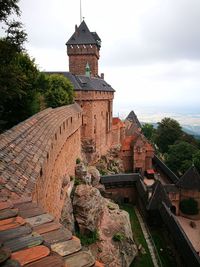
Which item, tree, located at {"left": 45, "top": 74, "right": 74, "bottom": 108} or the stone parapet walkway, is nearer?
the stone parapet walkway

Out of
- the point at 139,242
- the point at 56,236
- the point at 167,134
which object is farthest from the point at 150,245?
the point at 167,134

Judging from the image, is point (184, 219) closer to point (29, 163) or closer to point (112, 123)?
point (112, 123)

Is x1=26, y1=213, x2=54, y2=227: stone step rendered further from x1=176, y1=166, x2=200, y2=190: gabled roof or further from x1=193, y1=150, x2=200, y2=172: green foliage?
x1=193, y1=150, x2=200, y2=172: green foliage

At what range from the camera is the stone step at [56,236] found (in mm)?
2563

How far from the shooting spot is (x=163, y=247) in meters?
17.3

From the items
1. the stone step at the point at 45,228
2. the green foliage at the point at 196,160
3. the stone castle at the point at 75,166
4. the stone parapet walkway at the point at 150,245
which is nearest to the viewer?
the stone step at the point at 45,228

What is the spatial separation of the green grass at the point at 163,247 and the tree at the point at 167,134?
93.8 ft

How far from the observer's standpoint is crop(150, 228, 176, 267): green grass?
623 inches

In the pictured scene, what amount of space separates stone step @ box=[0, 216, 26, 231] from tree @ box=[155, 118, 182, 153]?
4539cm

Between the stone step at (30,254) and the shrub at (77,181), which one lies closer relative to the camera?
the stone step at (30,254)

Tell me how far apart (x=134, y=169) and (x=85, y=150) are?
27.1 feet

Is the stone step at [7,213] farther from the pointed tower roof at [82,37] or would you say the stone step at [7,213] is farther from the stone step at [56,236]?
the pointed tower roof at [82,37]

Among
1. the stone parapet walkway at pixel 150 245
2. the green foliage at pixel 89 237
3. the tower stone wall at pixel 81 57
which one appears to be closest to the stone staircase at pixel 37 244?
the green foliage at pixel 89 237

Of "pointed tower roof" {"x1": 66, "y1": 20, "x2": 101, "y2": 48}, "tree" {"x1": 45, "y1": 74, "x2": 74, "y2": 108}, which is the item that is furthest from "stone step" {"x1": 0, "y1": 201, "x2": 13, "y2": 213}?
"pointed tower roof" {"x1": 66, "y1": 20, "x2": 101, "y2": 48}
